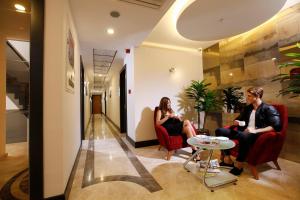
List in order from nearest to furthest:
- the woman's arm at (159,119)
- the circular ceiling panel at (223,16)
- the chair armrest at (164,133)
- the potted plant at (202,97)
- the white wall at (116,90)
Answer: the circular ceiling panel at (223,16) < the chair armrest at (164,133) < the woman's arm at (159,119) < the potted plant at (202,97) < the white wall at (116,90)

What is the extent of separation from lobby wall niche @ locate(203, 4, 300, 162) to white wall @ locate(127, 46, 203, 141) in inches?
38.4

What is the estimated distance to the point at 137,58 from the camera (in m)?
3.86

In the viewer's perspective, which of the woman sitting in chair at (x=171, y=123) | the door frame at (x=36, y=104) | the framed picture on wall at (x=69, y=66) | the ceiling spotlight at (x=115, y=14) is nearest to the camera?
the door frame at (x=36, y=104)

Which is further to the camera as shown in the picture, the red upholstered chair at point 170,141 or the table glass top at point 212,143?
the red upholstered chair at point 170,141

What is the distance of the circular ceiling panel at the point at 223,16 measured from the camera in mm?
2154

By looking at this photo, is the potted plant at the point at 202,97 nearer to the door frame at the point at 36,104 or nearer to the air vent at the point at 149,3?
the air vent at the point at 149,3

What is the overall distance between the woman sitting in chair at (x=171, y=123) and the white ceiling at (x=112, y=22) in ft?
5.23

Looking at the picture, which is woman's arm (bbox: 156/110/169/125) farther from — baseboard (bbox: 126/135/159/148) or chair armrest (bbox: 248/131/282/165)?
chair armrest (bbox: 248/131/282/165)

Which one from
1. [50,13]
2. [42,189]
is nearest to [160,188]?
[42,189]

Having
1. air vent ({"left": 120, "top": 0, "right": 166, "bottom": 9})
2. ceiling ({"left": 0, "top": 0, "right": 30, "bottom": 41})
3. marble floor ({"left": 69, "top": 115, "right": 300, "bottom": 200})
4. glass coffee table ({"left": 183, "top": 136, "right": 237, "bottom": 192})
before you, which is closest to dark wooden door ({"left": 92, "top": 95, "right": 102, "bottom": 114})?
ceiling ({"left": 0, "top": 0, "right": 30, "bottom": 41})

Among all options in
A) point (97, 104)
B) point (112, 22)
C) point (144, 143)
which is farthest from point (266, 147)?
point (97, 104)

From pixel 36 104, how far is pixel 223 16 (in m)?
2.92

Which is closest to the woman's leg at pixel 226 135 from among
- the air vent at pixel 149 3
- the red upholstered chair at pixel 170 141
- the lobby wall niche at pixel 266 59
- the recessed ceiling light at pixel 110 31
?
the red upholstered chair at pixel 170 141

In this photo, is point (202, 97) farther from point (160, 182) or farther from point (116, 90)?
point (116, 90)
